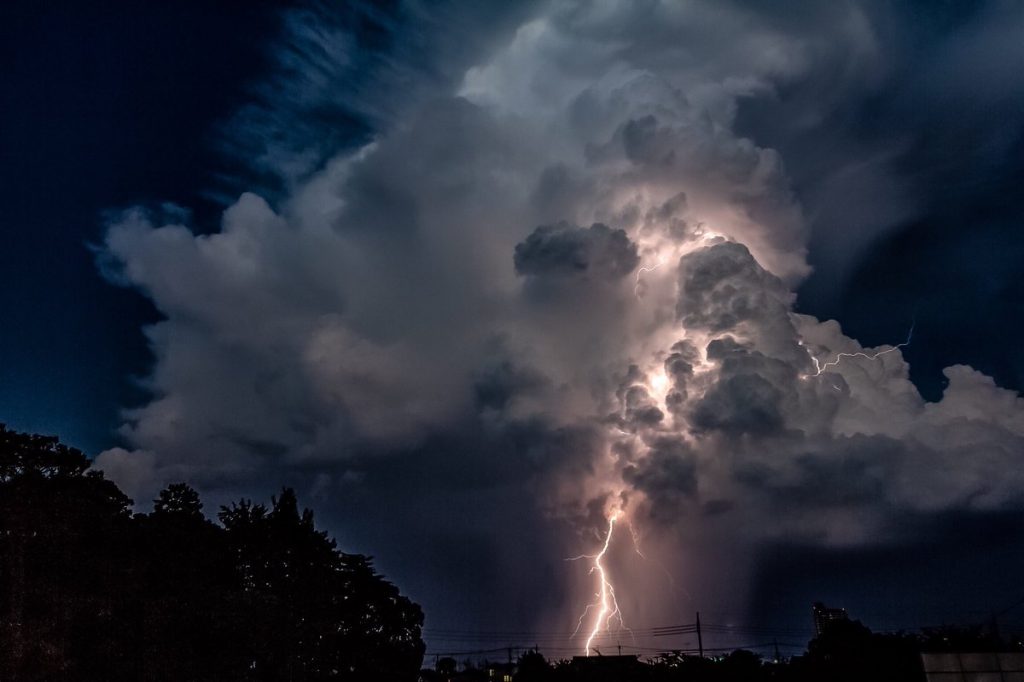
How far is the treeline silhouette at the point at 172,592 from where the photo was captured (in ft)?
113

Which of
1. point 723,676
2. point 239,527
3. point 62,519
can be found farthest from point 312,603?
point 723,676

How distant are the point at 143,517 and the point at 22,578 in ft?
45.9

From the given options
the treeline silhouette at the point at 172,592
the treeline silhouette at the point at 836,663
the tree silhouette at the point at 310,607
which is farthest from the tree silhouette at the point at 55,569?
the treeline silhouette at the point at 836,663

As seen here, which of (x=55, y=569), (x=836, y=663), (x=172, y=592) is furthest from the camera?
(x=836, y=663)

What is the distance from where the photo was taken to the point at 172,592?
44.8 meters

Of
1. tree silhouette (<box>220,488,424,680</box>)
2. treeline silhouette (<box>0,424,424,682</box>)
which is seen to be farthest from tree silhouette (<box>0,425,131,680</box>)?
tree silhouette (<box>220,488,424,680</box>)

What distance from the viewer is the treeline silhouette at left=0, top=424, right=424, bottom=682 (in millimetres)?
34438

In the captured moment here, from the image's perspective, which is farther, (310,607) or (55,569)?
(310,607)

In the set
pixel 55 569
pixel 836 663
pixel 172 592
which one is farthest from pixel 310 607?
pixel 836 663

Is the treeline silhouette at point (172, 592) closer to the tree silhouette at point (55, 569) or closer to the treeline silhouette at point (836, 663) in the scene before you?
the tree silhouette at point (55, 569)

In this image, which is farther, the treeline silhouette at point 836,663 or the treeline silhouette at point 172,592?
the treeline silhouette at point 836,663

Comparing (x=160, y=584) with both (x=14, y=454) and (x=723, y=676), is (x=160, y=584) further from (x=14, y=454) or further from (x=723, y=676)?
(x=723, y=676)

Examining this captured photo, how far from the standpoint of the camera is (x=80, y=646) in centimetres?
3744

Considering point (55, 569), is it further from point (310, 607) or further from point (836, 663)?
point (836, 663)
